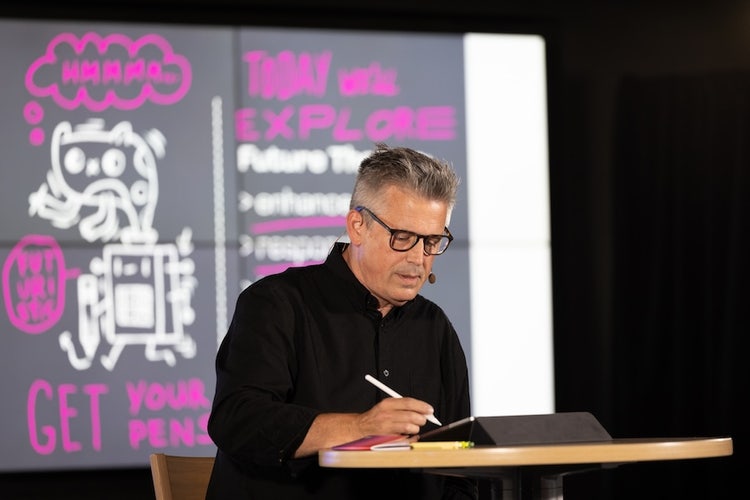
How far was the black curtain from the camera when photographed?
482 cm

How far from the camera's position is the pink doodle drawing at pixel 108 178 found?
14.2 feet

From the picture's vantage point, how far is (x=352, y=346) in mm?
2422

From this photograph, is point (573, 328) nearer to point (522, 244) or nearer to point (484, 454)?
point (522, 244)

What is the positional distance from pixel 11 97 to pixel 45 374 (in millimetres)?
1022

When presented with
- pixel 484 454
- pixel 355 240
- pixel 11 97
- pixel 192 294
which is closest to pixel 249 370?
pixel 355 240

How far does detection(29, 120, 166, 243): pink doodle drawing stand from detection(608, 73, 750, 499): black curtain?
191 centimetres

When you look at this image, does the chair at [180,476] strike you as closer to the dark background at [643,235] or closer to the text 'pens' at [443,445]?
the text 'pens' at [443,445]

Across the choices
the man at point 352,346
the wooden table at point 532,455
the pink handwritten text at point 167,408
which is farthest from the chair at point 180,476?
the pink handwritten text at point 167,408

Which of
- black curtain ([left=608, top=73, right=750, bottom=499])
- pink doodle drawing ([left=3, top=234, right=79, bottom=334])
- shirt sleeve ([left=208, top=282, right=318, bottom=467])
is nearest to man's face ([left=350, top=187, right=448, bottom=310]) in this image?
shirt sleeve ([left=208, top=282, right=318, bottom=467])

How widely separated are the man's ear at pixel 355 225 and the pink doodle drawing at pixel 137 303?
208 centimetres

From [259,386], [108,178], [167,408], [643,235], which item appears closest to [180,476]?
[259,386]

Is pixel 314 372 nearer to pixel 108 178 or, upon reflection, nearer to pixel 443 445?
pixel 443 445

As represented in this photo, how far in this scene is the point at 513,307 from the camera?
15.2ft

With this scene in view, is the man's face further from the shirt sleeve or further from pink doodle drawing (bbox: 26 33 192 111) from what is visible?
pink doodle drawing (bbox: 26 33 192 111)
